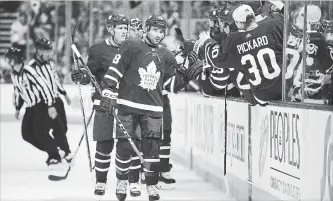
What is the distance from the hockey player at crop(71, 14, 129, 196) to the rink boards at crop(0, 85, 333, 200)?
31.6 inches

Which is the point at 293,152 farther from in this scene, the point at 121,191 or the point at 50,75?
the point at 50,75

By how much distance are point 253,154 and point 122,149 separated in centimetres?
82

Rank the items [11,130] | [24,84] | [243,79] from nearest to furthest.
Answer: [243,79] → [24,84] → [11,130]

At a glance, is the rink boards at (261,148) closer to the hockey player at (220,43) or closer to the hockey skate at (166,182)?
the hockey player at (220,43)

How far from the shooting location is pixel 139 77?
549cm

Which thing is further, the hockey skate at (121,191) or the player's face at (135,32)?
the player's face at (135,32)

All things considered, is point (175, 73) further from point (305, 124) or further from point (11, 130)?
point (11, 130)

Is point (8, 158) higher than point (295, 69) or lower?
lower

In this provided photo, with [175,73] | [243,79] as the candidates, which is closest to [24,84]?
[175,73]

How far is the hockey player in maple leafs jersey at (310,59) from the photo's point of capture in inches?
168

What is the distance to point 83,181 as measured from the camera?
700 cm

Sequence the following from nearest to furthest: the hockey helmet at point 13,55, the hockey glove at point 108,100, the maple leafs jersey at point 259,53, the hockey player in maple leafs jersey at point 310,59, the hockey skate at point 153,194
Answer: the hockey player in maple leafs jersey at point 310,59
the maple leafs jersey at point 259,53
the hockey glove at point 108,100
the hockey skate at point 153,194
the hockey helmet at point 13,55

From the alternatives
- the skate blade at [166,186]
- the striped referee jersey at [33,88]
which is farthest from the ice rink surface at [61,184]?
the striped referee jersey at [33,88]

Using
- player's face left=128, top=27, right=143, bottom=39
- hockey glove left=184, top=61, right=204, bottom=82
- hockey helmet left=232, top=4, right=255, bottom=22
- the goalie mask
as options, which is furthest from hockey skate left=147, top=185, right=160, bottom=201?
the goalie mask
